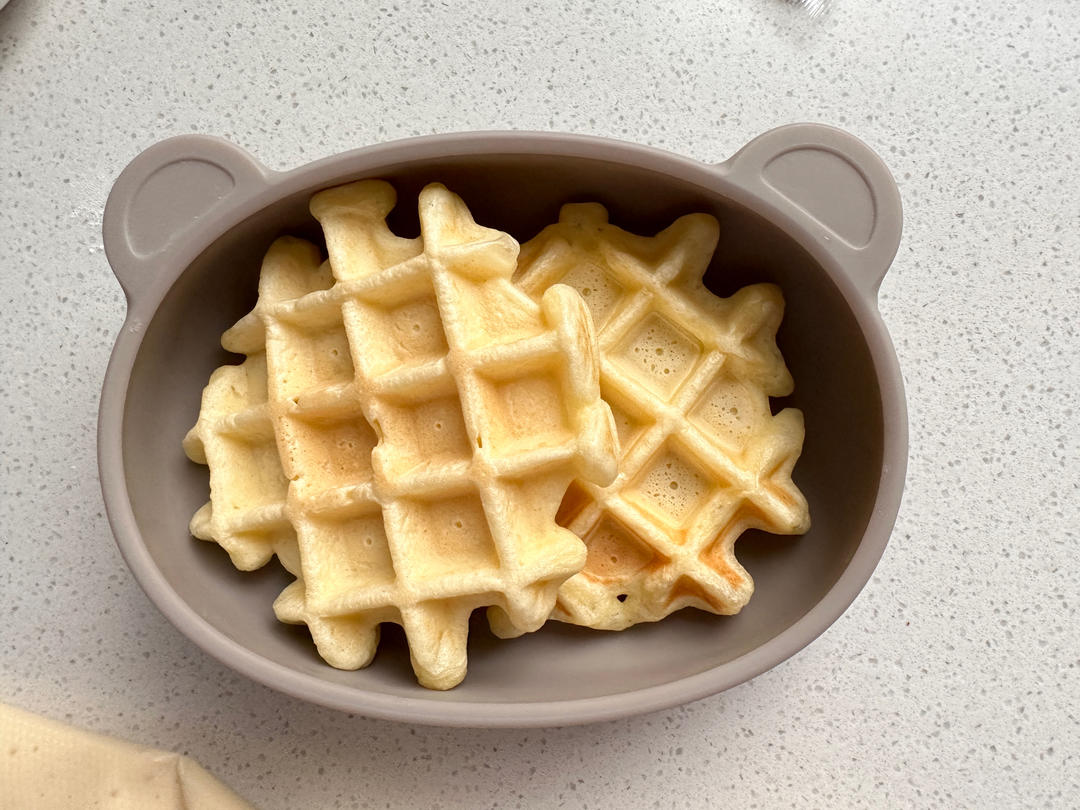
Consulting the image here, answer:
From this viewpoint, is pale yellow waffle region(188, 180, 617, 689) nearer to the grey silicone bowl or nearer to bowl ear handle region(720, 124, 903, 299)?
the grey silicone bowl

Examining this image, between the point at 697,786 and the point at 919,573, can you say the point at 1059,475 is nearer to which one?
the point at 919,573

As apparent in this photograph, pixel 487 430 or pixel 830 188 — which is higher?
pixel 830 188

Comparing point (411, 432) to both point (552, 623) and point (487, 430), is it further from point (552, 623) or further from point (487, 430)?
point (552, 623)

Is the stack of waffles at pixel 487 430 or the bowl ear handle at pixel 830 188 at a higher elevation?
the bowl ear handle at pixel 830 188

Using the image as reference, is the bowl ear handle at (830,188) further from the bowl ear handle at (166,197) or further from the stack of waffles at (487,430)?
the bowl ear handle at (166,197)

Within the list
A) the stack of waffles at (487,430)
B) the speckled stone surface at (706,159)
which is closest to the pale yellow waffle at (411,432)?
the stack of waffles at (487,430)

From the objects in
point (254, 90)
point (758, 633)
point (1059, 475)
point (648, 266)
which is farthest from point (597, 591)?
point (254, 90)

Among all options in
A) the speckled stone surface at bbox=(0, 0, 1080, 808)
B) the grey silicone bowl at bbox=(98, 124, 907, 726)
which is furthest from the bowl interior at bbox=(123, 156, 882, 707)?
the speckled stone surface at bbox=(0, 0, 1080, 808)

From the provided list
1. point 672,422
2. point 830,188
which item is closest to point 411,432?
point 672,422
